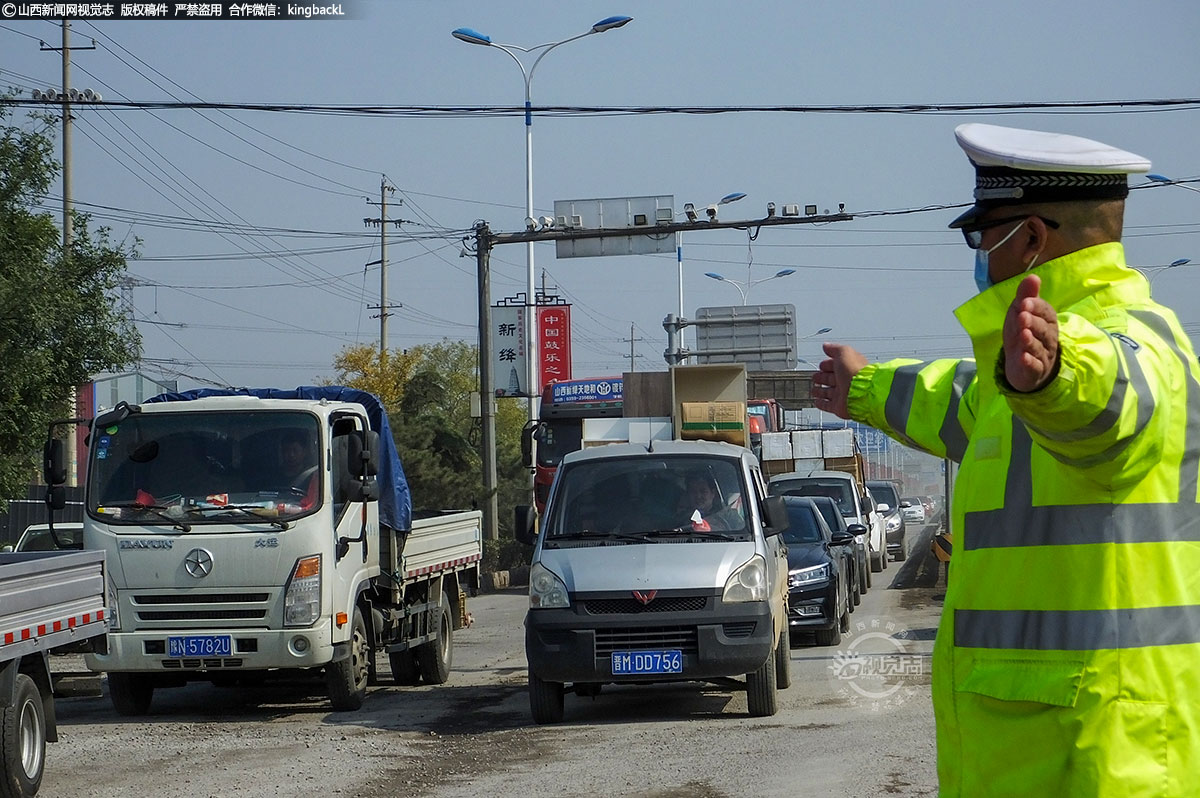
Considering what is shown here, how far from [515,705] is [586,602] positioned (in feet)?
6.39

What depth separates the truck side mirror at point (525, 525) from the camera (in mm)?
11742

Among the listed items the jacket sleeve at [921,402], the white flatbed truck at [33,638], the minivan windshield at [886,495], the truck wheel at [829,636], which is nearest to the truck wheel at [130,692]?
the white flatbed truck at [33,638]

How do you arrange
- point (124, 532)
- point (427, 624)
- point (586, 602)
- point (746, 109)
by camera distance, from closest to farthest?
1. point (586, 602)
2. point (124, 532)
3. point (427, 624)
4. point (746, 109)

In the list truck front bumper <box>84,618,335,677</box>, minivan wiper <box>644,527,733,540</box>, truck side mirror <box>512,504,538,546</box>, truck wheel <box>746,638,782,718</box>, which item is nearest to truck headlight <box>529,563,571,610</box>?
truck side mirror <box>512,504,538,546</box>

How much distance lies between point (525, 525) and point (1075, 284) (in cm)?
935

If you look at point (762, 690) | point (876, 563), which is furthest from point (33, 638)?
point (876, 563)

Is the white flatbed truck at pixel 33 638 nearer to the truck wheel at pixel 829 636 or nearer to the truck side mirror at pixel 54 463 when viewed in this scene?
the truck side mirror at pixel 54 463

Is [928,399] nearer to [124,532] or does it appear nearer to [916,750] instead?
[916,750]

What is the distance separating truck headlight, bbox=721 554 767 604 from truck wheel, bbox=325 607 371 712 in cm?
316

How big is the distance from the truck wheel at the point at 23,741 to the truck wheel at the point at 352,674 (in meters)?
3.30

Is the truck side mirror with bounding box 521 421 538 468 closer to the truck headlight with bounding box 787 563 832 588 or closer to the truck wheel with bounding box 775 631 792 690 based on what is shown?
the truck headlight with bounding box 787 563 832 588

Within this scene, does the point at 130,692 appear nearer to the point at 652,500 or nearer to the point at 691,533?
the point at 652,500

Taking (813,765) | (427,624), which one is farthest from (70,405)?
(813,765)

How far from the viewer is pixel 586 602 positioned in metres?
10.8
